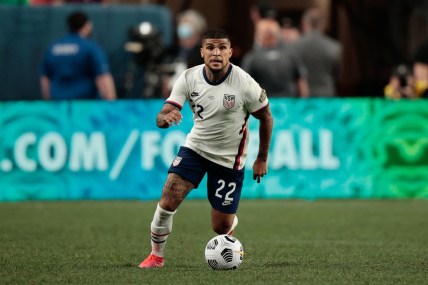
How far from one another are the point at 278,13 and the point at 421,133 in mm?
10122

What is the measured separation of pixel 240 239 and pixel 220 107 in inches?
Result: 103

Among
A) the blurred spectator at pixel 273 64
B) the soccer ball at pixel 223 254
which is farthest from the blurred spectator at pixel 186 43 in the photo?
the soccer ball at pixel 223 254

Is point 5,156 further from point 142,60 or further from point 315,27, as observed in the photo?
point 315,27

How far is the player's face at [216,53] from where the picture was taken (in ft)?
29.6

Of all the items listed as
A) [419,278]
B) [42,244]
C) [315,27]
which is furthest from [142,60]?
[419,278]

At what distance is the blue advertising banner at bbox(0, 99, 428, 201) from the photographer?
15.7m

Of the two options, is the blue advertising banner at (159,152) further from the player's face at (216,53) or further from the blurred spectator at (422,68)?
the player's face at (216,53)

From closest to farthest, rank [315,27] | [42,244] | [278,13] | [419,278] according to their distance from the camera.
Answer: [419,278] < [42,244] < [315,27] < [278,13]

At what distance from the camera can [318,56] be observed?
16.9m

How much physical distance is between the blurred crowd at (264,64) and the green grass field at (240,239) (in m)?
1.71

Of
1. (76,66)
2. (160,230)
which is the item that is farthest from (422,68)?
(160,230)

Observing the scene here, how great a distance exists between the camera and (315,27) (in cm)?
1694

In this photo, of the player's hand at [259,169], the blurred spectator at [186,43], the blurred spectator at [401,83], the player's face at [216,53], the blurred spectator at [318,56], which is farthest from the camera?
the blurred spectator at [401,83]

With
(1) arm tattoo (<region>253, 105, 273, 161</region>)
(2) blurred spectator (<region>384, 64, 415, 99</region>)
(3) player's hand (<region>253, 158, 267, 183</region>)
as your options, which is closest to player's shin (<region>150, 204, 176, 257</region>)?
(3) player's hand (<region>253, 158, 267, 183</region>)
